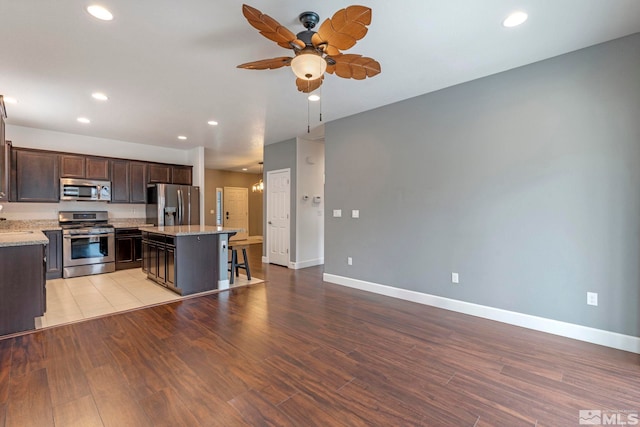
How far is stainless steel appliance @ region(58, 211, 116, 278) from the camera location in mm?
5141

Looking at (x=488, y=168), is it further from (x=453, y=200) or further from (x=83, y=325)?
(x=83, y=325)

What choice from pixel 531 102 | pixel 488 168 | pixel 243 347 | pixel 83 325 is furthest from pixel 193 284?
pixel 531 102

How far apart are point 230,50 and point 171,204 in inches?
175

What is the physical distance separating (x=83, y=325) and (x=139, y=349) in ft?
3.44

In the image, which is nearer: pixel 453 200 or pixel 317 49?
pixel 317 49

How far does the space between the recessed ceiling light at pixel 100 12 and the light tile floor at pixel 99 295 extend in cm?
303

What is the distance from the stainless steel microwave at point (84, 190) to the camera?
17.5 feet

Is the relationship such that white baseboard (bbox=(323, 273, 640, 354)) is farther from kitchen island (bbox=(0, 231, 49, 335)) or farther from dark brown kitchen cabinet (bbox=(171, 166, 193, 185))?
dark brown kitchen cabinet (bbox=(171, 166, 193, 185))

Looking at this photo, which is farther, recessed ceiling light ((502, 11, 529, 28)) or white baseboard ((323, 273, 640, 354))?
white baseboard ((323, 273, 640, 354))

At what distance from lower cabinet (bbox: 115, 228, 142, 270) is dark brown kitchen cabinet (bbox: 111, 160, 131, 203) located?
0.71m

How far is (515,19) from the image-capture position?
90.3 inches

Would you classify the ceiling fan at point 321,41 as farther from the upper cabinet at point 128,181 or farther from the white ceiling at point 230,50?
the upper cabinet at point 128,181

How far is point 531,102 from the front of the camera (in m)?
3.05

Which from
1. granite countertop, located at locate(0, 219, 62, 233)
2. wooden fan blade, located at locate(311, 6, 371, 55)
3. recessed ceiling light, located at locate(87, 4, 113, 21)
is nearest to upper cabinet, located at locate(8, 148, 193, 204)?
granite countertop, located at locate(0, 219, 62, 233)
